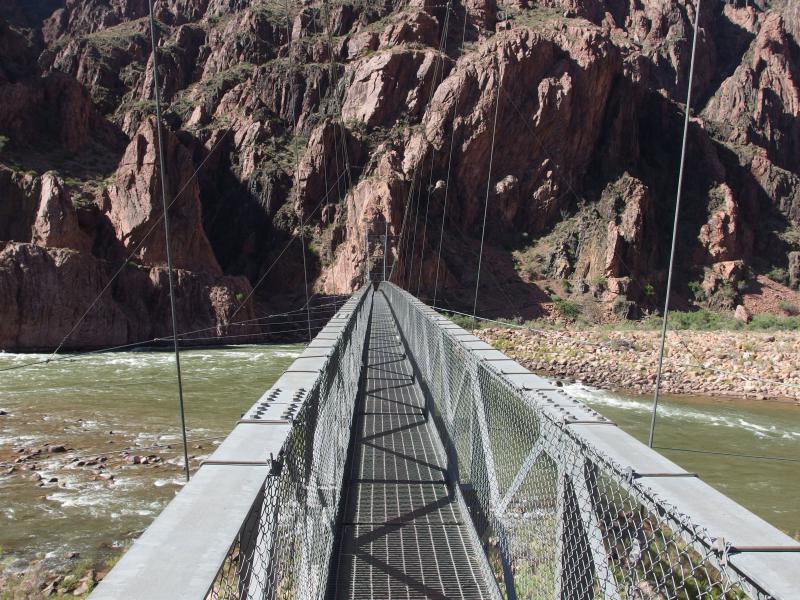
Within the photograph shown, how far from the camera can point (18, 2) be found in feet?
217

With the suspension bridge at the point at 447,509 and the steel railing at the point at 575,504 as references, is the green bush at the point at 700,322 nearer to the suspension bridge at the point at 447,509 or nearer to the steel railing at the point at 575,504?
the suspension bridge at the point at 447,509

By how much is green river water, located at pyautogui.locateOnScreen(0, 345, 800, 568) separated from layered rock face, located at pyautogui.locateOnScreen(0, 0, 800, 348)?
7.72 m

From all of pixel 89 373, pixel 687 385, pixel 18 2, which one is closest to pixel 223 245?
pixel 89 373

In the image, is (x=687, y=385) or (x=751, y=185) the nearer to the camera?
(x=687, y=385)

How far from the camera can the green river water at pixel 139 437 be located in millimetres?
7094

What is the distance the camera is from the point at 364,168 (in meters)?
37.2

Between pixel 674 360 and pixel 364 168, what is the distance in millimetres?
22964

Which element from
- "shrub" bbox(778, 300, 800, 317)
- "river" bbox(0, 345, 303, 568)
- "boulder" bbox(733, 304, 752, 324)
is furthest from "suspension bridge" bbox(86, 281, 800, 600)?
"shrub" bbox(778, 300, 800, 317)

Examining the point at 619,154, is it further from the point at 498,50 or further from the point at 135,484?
the point at 135,484

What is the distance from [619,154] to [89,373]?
1484 inches

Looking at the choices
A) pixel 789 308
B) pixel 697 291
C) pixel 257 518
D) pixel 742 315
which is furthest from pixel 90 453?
pixel 789 308

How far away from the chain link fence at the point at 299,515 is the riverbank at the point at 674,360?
1533 centimetres

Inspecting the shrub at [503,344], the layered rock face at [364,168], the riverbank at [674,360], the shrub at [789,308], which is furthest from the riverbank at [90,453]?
the shrub at [789,308]

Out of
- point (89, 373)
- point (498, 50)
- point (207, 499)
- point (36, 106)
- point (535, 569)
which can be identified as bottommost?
point (89, 373)
